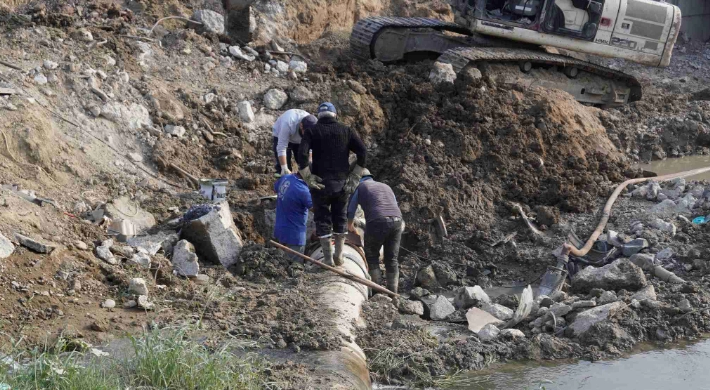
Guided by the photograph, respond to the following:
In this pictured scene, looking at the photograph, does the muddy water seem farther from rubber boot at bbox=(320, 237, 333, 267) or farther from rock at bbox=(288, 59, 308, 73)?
rubber boot at bbox=(320, 237, 333, 267)

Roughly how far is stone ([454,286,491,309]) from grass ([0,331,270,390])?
11.8ft

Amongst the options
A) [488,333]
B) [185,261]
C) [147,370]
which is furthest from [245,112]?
[147,370]

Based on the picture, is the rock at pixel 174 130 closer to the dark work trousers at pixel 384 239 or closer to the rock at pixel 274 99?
the rock at pixel 274 99

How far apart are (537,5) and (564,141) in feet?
11.1

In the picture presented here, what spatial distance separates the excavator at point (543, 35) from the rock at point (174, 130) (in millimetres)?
4613

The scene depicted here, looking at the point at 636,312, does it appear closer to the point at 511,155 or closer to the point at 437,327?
the point at 437,327

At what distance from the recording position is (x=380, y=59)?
1636cm

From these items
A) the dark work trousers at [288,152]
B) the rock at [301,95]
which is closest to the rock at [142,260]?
the dark work trousers at [288,152]

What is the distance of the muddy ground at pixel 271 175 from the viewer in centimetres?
820

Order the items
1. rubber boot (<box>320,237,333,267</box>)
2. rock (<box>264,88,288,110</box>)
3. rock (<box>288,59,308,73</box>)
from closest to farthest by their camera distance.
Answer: rubber boot (<box>320,237,333,267</box>), rock (<box>264,88,288,110</box>), rock (<box>288,59,308,73</box>)

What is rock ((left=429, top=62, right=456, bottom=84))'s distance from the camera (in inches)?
562

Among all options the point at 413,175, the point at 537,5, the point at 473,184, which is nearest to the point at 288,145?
the point at 413,175

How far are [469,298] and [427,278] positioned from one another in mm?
1022

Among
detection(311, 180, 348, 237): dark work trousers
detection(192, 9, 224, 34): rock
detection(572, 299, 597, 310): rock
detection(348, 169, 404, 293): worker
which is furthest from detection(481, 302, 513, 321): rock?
detection(192, 9, 224, 34): rock
